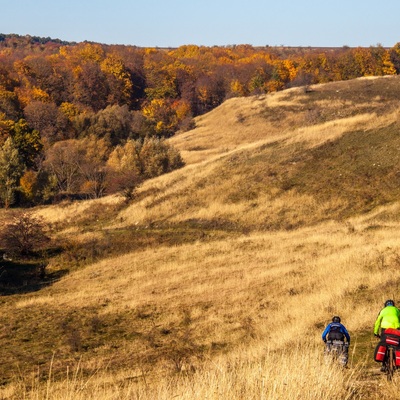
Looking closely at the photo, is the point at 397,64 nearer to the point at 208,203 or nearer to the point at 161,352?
the point at 208,203

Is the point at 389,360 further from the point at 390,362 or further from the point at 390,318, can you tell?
the point at 390,318

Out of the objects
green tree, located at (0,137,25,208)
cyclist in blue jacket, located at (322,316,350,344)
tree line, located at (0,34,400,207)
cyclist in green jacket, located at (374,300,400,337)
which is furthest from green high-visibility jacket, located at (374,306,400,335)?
green tree, located at (0,137,25,208)

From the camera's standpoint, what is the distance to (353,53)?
150125 mm

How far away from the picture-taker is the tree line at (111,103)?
2365 inches

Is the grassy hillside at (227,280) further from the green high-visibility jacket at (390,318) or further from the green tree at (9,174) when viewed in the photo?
the green tree at (9,174)

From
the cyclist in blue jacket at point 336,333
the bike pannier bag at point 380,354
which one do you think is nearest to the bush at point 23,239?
the cyclist in blue jacket at point 336,333

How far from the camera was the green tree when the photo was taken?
55.1 meters

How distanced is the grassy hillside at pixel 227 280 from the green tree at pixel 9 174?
10.9m

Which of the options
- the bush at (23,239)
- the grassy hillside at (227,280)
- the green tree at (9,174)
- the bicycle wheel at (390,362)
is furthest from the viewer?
the green tree at (9,174)

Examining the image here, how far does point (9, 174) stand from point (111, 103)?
254 ft

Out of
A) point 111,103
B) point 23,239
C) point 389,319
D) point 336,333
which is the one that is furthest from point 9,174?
point 111,103

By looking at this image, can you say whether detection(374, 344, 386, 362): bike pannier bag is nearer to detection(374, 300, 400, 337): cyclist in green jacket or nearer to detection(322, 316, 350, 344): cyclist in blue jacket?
detection(374, 300, 400, 337): cyclist in green jacket

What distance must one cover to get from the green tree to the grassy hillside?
429 inches

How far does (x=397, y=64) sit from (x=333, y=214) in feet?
419
